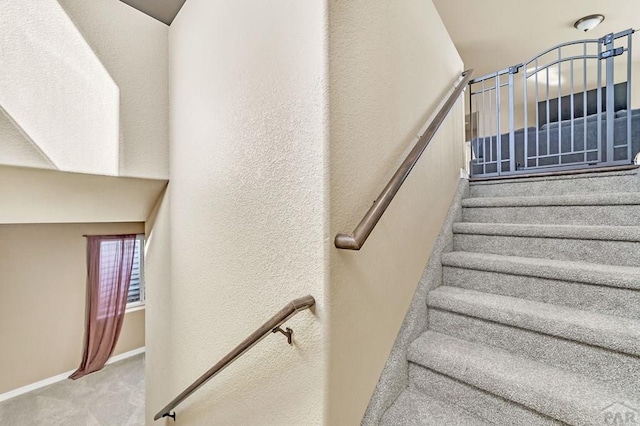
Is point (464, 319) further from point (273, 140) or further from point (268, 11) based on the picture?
point (268, 11)

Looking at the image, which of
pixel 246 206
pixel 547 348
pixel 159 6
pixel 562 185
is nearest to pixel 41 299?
pixel 159 6

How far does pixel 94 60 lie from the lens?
1.65 m

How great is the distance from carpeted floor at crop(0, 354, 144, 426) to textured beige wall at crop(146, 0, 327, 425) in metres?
2.38

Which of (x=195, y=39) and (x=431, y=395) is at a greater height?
(x=195, y=39)

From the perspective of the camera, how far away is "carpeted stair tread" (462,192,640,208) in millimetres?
1491

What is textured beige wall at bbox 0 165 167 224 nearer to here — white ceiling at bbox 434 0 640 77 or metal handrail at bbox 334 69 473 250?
metal handrail at bbox 334 69 473 250

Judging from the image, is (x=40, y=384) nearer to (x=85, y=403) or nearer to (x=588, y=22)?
(x=85, y=403)

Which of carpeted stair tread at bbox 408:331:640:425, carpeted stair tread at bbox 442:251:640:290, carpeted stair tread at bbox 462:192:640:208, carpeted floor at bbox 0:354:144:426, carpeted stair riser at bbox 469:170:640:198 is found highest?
carpeted stair riser at bbox 469:170:640:198

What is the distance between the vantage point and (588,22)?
3.17 m

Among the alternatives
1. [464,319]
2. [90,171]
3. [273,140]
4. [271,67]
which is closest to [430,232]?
[464,319]

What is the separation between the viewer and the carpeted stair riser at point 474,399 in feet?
3.28

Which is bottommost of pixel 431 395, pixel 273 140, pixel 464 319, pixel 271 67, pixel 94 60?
pixel 431 395

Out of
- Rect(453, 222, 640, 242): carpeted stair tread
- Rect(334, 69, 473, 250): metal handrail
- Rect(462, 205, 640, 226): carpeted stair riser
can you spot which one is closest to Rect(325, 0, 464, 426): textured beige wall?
Rect(334, 69, 473, 250): metal handrail

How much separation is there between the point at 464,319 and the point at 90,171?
2.19 m
